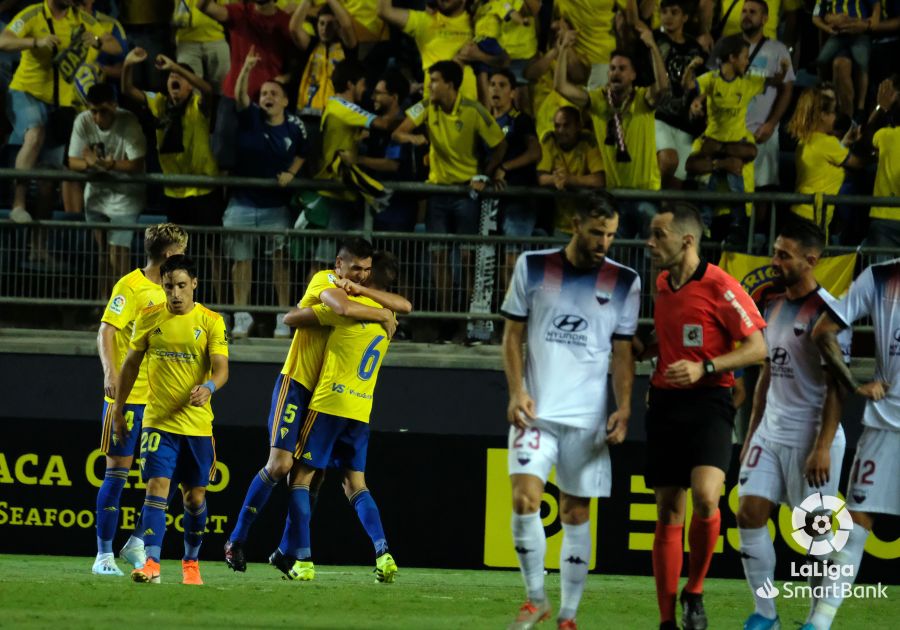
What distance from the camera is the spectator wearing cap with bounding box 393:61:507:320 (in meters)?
13.0

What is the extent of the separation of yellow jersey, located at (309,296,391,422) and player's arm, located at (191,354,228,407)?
100 centimetres

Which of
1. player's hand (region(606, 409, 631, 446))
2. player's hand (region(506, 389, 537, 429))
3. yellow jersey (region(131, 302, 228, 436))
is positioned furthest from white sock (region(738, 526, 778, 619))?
yellow jersey (region(131, 302, 228, 436))

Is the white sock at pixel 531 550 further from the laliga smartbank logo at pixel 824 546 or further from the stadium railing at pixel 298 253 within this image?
the stadium railing at pixel 298 253

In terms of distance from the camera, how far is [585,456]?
7277 millimetres

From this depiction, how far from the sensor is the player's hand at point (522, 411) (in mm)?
7148

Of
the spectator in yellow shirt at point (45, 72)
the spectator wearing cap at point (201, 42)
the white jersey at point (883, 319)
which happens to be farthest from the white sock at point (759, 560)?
the spectator in yellow shirt at point (45, 72)

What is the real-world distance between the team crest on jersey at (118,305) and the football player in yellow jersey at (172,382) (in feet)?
2.07

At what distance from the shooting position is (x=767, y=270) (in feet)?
41.1

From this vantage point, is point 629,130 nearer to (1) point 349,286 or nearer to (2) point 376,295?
(2) point 376,295

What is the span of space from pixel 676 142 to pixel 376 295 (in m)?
4.60

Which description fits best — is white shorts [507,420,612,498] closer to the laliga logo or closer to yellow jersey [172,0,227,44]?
the laliga logo

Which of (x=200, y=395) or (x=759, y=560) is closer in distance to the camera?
(x=759, y=560)

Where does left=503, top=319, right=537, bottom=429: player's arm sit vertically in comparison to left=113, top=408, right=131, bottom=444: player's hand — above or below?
above

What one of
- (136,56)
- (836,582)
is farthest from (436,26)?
(836,582)
